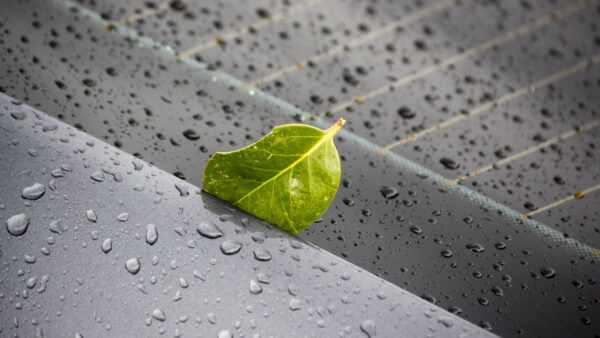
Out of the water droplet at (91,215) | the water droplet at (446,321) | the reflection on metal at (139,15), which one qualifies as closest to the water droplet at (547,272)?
the water droplet at (446,321)

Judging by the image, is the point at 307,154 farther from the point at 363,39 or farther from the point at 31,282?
the point at 363,39

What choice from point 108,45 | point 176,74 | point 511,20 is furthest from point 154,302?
point 511,20

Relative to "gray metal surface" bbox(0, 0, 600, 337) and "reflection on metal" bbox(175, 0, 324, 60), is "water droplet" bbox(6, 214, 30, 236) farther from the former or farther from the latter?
"reflection on metal" bbox(175, 0, 324, 60)

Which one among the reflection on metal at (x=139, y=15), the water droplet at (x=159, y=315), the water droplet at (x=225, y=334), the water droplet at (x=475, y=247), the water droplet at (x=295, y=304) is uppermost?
the reflection on metal at (x=139, y=15)

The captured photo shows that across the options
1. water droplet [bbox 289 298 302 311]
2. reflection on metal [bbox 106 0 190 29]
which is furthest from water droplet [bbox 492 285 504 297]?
reflection on metal [bbox 106 0 190 29]

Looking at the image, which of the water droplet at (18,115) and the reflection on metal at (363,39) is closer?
the water droplet at (18,115)

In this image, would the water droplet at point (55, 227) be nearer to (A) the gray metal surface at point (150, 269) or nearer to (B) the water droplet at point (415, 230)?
(A) the gray metal surface at point (150, 269)

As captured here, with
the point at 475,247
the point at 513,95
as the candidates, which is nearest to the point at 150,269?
the point at 475,247

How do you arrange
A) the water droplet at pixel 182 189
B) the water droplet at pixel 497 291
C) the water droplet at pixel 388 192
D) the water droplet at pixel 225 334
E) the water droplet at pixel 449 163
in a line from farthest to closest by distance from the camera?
1. the water droplet at pixel 449 163
2. the water droplet at pixel 388 192
3. the water droplet at pixel 497 291
4. the water droplet at pixel 182 189
5. the water droplet at pixel 225 334
